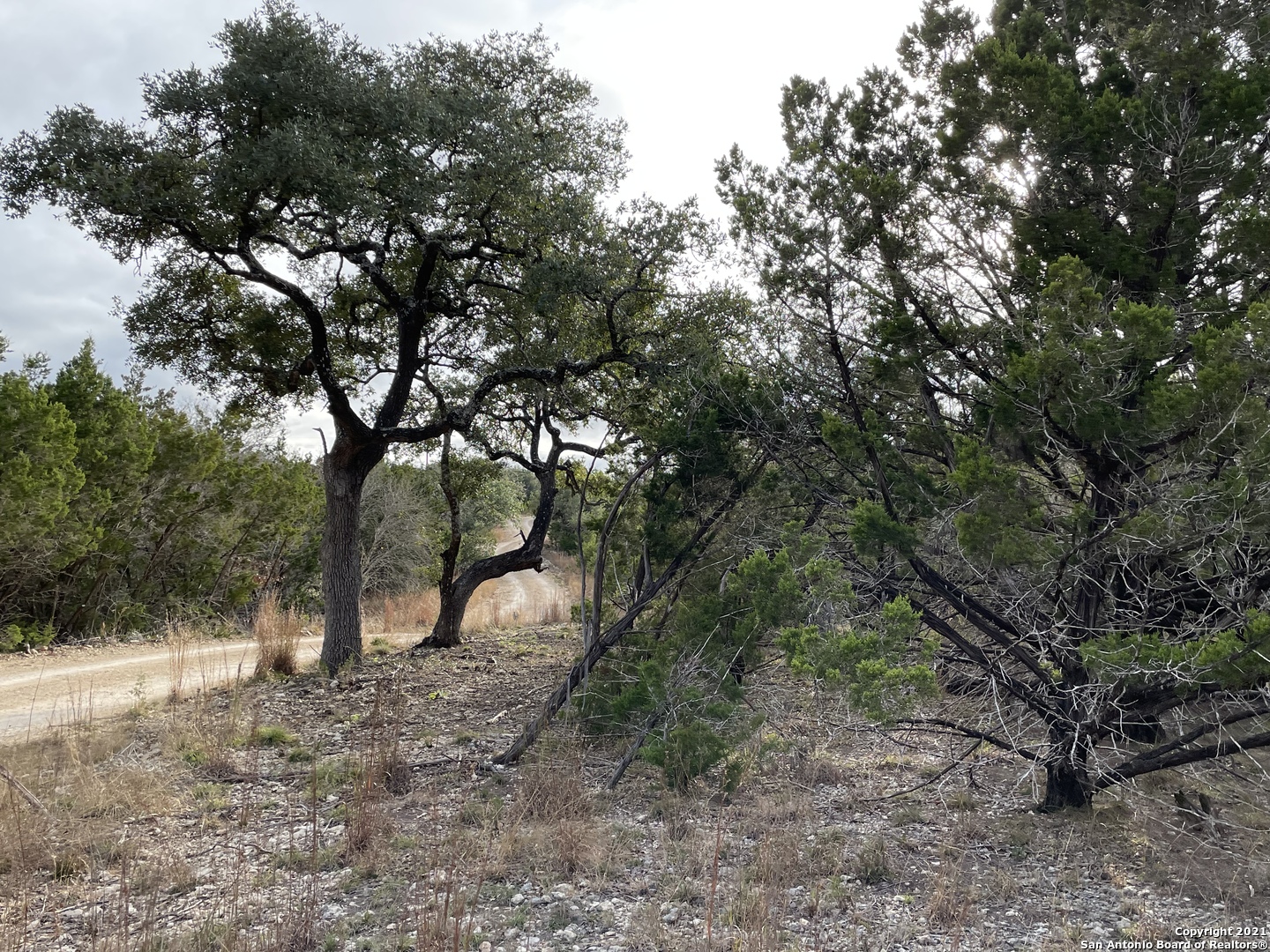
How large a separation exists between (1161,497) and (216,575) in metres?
18.9

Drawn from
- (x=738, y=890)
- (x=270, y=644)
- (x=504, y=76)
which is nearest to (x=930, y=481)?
(x=738, y=890)

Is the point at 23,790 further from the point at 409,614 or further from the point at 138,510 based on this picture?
the point at 409,614

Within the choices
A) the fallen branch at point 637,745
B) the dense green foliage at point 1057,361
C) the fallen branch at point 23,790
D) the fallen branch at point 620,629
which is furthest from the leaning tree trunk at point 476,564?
the fallen branch at point 23,790

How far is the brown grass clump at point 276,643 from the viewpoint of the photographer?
10102 millimetres

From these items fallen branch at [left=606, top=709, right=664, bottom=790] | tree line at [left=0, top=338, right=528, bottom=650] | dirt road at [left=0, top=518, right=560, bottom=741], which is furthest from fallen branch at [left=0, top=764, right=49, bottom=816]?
tree line at [left=0, top=338, right=528, bottom=650]

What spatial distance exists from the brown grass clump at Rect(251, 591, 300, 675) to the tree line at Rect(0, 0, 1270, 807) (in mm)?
4387

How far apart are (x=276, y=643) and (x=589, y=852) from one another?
753 centimetres

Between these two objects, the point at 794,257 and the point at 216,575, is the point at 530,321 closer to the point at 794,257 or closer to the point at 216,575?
the point at 794,257

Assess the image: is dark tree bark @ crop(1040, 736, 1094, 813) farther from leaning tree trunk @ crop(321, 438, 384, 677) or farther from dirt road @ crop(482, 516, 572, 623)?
dirt road @ crop(482, 516, 572, 623)

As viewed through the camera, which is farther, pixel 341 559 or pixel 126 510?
pixel 126 510

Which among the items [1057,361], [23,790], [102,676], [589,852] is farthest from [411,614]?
[1057,361]

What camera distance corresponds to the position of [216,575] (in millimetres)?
17734

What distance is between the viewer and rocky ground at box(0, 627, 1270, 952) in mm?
3414

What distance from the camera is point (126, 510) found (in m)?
14.9
